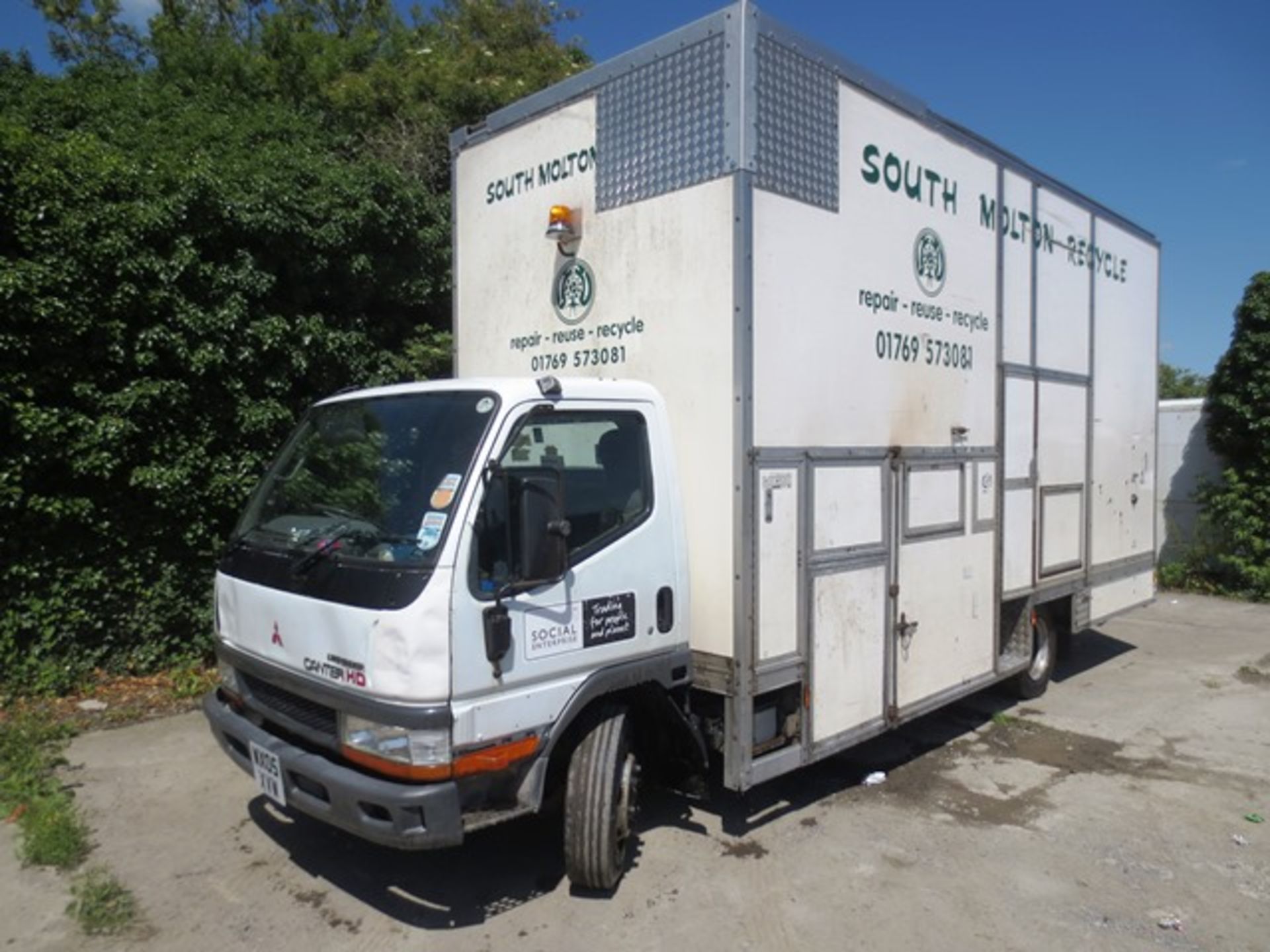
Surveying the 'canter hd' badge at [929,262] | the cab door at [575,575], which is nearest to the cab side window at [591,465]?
the cab door at [575,575]

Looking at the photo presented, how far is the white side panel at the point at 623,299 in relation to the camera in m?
4.03

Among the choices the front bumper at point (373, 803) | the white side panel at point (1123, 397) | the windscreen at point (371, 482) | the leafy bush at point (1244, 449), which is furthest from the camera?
the leafy bush at point (1244, 449)

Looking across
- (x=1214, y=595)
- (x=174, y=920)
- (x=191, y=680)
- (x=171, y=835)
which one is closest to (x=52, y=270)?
(x=191, y=680)

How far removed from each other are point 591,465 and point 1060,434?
4.32 metres

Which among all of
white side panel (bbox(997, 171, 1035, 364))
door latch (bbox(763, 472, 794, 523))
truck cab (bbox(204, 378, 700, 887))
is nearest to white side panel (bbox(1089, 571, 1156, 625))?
white side panel (bbox(997, 171, 1035, 364))

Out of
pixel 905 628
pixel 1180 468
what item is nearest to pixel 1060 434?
pixel 905 628

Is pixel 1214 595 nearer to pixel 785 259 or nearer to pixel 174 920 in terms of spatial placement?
pixel 785 259

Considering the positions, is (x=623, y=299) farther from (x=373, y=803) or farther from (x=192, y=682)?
(x=192, y=682)

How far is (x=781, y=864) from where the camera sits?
165 inches

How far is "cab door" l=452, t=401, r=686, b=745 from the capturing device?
129 inches

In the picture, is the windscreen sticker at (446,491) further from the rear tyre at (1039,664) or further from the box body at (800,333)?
the rear tyre at (1039,664)

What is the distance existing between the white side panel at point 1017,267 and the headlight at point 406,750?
15.0 ft

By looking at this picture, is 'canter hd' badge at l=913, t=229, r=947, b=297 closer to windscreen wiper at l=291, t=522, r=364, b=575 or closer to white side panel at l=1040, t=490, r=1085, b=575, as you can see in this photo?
white side panel at l=1040, t=490, r=1085, b=575

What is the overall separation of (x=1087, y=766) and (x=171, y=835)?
5384mm
